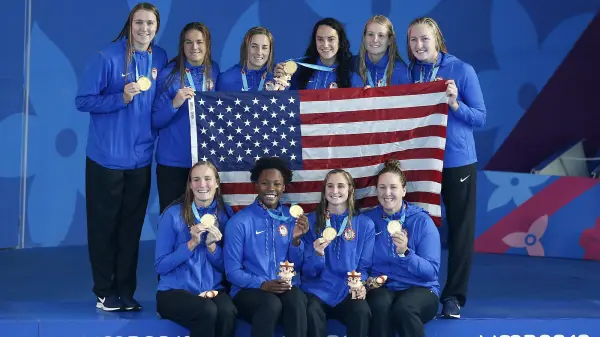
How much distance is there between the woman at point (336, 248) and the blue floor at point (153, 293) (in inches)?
7.6

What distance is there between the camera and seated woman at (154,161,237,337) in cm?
669

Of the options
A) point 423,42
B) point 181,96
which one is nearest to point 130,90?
point 181,96

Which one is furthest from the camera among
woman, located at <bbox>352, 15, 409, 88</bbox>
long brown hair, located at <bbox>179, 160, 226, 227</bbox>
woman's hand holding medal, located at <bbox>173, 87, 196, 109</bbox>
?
woman, located at <bbox>352, 15, 409, 88</bbox>

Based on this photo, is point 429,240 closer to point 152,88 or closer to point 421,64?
point 421,64

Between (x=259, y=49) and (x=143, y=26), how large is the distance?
29.8 inches

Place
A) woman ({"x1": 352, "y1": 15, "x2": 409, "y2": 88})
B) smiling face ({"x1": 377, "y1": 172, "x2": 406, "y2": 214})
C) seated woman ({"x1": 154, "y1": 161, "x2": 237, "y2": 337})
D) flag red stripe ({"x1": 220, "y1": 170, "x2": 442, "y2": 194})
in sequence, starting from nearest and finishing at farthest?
seated woman ({"x1": 154, "y1": 161, "x2": 237, "y2": 337}), smiling face ({"x1": 377, "y1": 172, "x2": 406, "y2": 214}), woman ({"x1": 352, "y1": 15, "x2": 409, "y2": 88}), flag red stripe ({"x1": 220, "y1": 170, "x2": 442, "y2": 194})

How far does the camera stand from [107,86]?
713cm

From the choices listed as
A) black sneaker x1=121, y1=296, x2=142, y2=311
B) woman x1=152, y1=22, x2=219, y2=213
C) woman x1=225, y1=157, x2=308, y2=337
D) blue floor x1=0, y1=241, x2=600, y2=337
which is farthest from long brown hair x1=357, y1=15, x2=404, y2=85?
black sneaker x1=121, y1=296, x2=142, y2=311

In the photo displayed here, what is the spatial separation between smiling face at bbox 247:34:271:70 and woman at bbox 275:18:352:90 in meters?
0.13

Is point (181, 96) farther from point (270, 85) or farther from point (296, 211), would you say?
point (296, 211)

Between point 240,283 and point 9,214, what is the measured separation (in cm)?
420

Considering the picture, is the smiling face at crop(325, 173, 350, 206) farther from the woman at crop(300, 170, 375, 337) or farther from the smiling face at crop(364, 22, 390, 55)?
the smiling face at crop(364, 22, 390, 55)

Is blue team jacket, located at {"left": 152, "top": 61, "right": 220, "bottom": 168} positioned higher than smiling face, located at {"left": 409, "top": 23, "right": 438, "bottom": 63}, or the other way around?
smiling face, located at {"left": 409, "top": 23, "right": 438, "bottom": 63}

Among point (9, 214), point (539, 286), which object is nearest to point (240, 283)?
point (539, 286)
